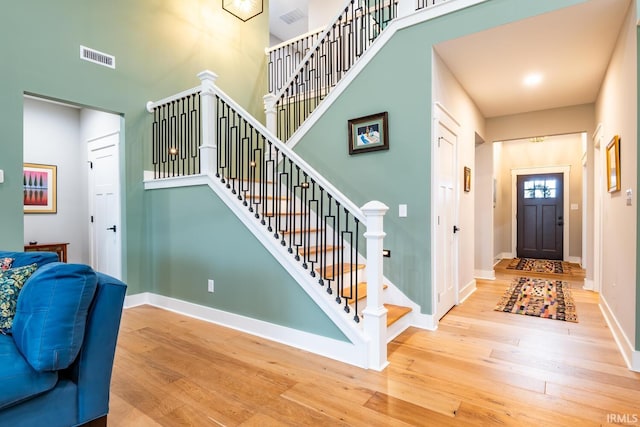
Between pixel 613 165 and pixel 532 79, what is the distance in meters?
1.49

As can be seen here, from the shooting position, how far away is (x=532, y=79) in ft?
13.3

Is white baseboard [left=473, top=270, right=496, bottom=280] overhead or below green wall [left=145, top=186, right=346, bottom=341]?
below

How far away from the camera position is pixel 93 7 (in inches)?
149

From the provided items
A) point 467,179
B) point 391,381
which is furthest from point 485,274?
point 391,381

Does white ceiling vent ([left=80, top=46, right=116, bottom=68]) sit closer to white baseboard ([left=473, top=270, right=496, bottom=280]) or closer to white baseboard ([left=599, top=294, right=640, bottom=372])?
white baseboard ([left=599, top=294, right=640, bottom=372])

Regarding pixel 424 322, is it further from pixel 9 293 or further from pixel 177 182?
pixel 9 293

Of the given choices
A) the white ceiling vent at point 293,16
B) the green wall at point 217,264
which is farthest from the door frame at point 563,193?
the green wall at point 217,264

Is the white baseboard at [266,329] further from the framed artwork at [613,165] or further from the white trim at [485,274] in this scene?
the white trim at [485,274]

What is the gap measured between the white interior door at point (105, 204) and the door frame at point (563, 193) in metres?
8.41

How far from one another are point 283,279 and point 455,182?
2.44m

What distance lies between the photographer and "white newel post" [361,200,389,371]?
249 cm

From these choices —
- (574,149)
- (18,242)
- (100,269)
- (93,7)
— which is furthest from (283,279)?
(574,149)

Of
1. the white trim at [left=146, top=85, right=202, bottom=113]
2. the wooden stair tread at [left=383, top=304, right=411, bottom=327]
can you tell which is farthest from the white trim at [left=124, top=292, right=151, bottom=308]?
the wooden stair tread at [left=383, top=304, right=411, bottom=327]

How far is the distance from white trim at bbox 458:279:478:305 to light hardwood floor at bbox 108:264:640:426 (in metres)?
0.99
